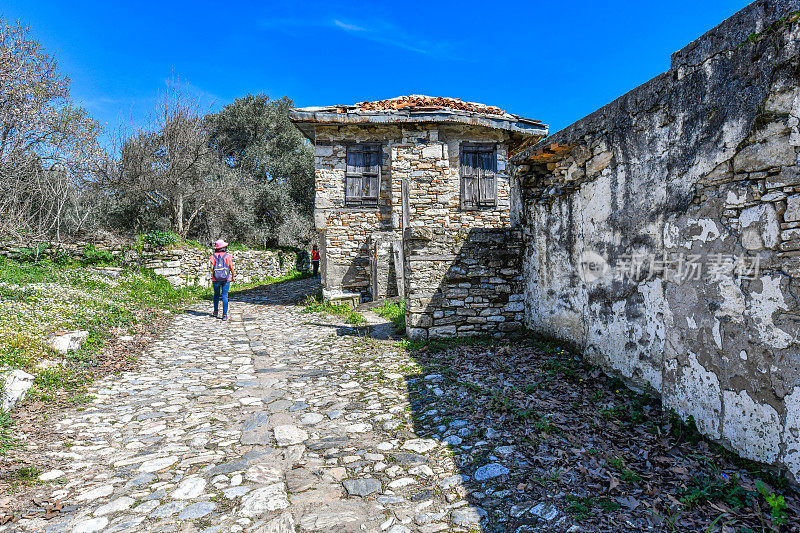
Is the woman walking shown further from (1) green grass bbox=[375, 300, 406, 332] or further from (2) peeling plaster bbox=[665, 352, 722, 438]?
(2) peeling plaster bbox=[665, 352, 722, 438]

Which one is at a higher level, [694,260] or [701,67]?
[701,67]

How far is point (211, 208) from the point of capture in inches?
779

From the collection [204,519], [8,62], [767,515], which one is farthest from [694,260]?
[8,62]

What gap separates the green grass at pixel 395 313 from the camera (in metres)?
7.82

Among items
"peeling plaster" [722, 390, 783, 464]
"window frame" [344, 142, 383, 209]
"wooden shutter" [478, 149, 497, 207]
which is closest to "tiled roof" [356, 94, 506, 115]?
"window frame" [344, 142, 383, 209]

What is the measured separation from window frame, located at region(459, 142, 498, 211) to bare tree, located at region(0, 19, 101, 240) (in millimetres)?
10672

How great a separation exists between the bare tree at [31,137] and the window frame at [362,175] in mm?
7497

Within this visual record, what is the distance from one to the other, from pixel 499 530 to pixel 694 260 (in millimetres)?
2381

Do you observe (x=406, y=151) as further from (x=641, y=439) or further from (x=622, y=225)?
(x=641, y=439)

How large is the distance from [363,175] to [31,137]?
895cm

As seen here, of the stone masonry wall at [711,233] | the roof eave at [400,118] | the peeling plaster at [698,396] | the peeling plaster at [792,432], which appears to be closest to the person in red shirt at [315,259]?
the roof eave at [400,118]

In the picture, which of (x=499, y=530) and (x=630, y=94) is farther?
(x=630, y=94)

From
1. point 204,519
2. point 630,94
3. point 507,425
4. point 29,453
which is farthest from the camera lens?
point 630,94

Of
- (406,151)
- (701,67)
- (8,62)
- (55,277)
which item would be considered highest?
(8,62)
